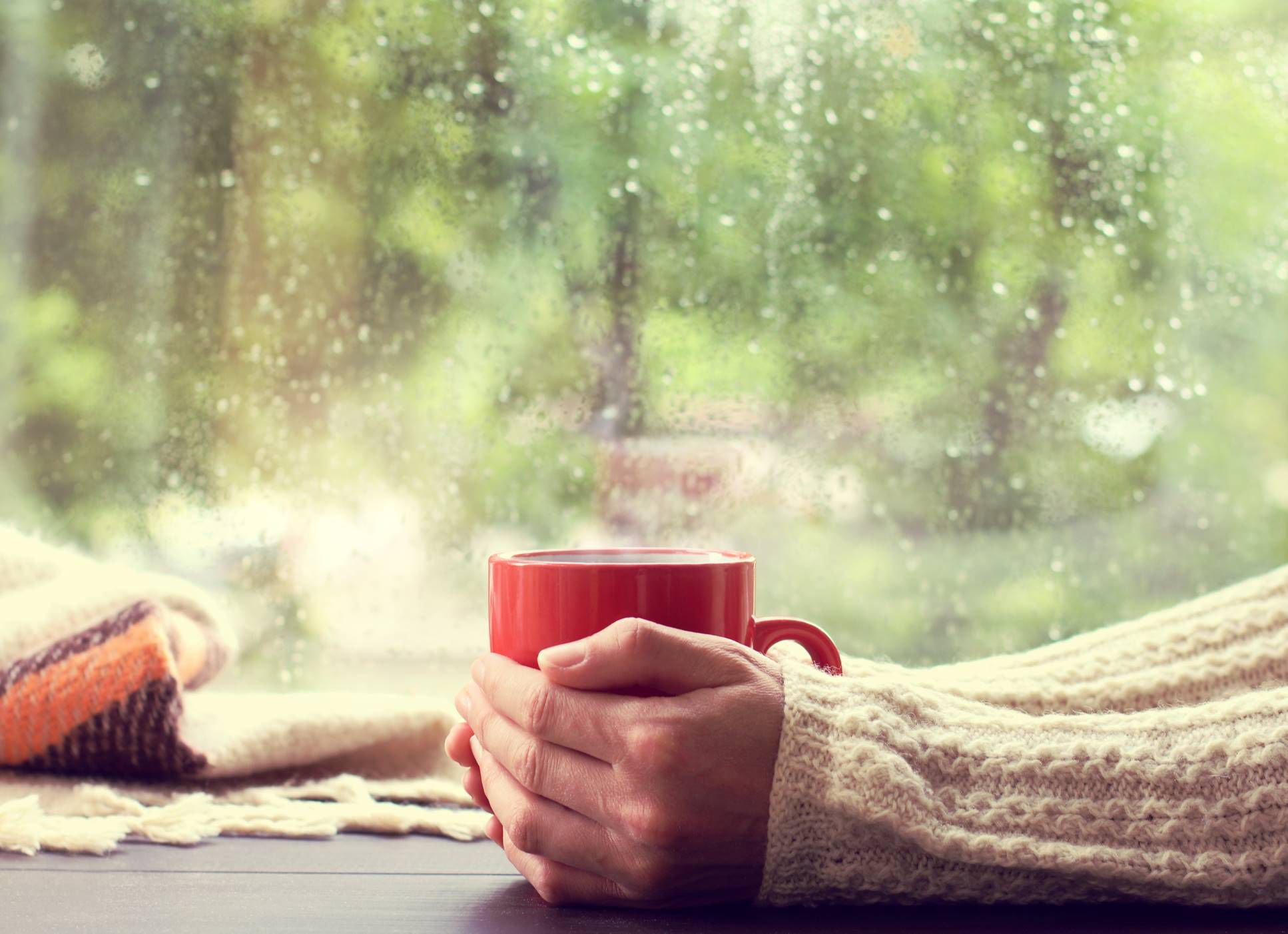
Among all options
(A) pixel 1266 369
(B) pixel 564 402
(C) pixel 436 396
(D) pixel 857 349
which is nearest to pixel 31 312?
(C) pixel 436 396

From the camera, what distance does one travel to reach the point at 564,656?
526 millimetres

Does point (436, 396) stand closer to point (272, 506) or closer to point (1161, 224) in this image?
point (272, 506)

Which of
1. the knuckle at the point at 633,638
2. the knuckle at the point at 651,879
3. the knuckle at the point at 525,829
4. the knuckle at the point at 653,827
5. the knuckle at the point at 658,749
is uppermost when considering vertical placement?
the knuckle at the point at 633,638

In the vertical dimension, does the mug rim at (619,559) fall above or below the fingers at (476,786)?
above

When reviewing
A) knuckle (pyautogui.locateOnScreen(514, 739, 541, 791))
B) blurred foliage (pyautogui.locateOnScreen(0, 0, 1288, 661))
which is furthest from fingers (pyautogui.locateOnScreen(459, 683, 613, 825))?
blurred foliage (pyautogui.locateOnScreen(0, 0, 1288, 661))

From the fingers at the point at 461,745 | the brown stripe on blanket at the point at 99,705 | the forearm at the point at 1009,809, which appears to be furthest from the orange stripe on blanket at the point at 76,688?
the forearm at the point at 1009,809

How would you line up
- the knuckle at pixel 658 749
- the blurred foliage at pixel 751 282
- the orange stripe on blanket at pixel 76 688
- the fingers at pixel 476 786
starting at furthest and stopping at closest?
the blurred foliage at pixel 751 282, the orange stripe on blanket at pixel 76 688, the fingers at pixel 476 786, the knuckle at pixel 658 749

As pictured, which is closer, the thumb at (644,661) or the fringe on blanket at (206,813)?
the thumb at (644,661)

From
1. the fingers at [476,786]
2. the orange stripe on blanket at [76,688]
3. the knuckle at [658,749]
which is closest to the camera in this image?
the knuckle at [658,749]

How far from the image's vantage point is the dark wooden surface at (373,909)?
21.6 inches

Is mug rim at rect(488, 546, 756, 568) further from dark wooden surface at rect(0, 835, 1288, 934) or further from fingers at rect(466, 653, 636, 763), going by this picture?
dark wooden surface at rect(0, 835, 1288, 934)

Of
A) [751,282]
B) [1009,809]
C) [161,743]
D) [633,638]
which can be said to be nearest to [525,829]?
[633,638]

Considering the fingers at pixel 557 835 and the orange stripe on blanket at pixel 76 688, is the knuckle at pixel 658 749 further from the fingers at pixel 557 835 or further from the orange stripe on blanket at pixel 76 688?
the orange stripe on blanket at pixel 76 688

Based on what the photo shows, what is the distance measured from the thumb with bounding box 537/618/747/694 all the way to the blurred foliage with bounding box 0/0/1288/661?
0.55m
